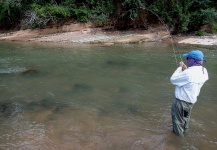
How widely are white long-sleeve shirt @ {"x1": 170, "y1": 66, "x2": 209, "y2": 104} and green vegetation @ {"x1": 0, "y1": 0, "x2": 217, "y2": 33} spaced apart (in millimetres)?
12739

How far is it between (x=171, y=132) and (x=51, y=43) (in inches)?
465

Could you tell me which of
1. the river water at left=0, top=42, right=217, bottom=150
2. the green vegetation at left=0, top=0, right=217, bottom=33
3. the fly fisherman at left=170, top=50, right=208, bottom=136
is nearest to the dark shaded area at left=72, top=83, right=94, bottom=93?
the river water at left=0, top=42, right=217, bottom=150

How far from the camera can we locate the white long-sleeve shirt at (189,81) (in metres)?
4.02

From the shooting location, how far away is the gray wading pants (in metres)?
4.21

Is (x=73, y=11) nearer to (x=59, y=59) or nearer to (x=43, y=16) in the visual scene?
(x=43, y=16)

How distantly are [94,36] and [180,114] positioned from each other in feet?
42.9

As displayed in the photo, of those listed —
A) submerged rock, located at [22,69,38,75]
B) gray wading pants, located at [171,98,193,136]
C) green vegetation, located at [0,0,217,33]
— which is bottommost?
submerged rock, located at [22,69,38,75]

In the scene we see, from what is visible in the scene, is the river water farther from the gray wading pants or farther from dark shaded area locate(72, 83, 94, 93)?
the gray wading pants

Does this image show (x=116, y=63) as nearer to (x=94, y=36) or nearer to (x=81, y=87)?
(x=81, y=87)

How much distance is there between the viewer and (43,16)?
17.7 m

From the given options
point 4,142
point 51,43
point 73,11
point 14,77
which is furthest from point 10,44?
point 4,142

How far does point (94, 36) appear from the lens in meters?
16.9

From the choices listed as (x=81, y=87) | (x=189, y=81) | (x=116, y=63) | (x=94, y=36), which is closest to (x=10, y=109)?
(x=81, y=87)

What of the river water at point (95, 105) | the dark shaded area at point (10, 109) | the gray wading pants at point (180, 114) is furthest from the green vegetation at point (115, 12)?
the gray wading pants at point (180, 114)
